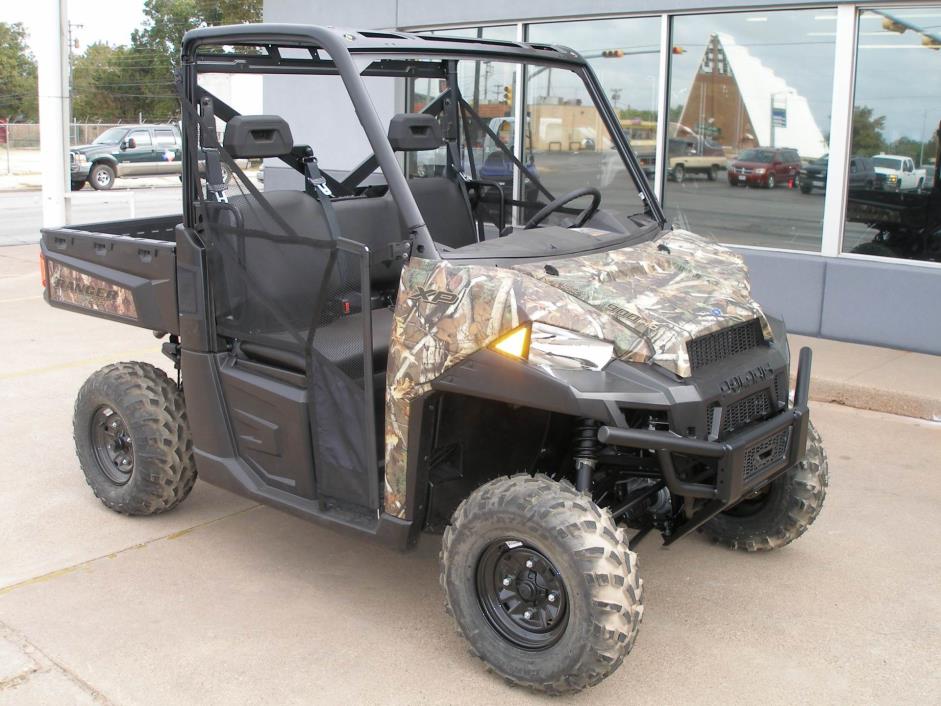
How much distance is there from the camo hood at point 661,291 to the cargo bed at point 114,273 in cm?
180

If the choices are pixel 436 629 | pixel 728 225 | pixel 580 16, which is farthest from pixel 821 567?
pixel 580 16

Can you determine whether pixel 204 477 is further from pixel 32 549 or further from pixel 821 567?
pixel 821 567

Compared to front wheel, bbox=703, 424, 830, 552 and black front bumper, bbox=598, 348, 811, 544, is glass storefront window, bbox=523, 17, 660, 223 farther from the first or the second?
black front bumper, bbox=598, 348, 811, 544

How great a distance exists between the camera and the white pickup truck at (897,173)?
835cm

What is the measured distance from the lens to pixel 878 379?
7.33 meters

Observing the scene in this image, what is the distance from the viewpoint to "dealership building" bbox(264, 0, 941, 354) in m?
Result: 8.26

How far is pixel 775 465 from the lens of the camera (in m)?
3.86

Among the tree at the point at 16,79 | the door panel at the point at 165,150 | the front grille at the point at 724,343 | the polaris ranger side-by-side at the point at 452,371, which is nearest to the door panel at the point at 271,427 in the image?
the polaris ranger side-by-side at the point at 452,371

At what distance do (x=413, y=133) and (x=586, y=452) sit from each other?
58.4 inches

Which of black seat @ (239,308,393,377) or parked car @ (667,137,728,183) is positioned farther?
parked car @ (667,137,728,183)

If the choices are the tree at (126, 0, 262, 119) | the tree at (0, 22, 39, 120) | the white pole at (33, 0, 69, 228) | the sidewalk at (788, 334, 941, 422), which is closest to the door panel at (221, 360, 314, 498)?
the sidewalk at (788, 334, 941, 422)

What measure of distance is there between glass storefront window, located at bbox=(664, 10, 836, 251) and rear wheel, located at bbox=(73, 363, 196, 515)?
5.83 m

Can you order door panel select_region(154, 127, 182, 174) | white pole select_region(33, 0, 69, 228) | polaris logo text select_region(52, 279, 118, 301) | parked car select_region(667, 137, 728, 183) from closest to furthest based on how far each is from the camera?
1. polaris logo text select_region(52, 279, 118, 301)
2. parked car select_region(667, 137, 728, 183)
3. white pole select_region(33, 0, 69, 228)
4. door panel select_region(154, 127, 182, 174)

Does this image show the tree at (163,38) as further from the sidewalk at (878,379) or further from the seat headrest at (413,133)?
the seat headrest at (413,133)
